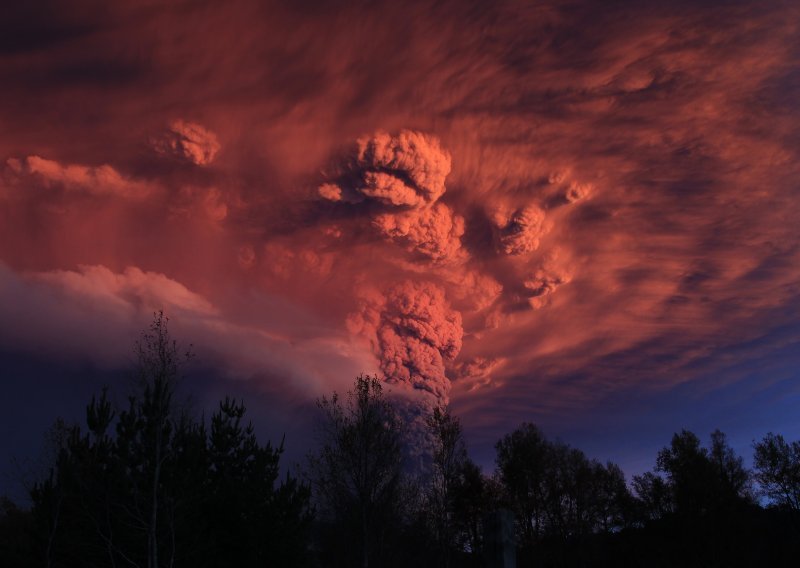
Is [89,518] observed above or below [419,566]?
below

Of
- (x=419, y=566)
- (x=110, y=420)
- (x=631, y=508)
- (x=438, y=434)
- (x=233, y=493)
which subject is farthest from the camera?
(x=631, y=508)

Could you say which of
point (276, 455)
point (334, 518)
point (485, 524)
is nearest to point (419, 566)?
point (334, 518)

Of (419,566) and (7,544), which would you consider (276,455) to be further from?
(419,566)

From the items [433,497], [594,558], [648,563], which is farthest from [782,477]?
[433,497]

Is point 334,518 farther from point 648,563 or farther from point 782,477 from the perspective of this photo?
point 782,477

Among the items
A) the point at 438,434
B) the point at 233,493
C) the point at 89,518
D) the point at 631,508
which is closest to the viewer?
the point at 89,518

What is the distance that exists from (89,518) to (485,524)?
23.5m

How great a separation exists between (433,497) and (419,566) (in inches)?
365

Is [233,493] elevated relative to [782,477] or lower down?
lower down

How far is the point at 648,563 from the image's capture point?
5741cm

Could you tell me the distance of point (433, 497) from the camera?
5241cm

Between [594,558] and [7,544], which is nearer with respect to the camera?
[7,544]

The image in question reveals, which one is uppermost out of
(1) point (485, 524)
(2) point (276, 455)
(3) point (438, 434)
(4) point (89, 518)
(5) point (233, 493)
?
(3) point (438, 434)

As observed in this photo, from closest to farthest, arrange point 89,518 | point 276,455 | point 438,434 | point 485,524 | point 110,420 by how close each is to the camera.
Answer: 1. point 485,524
2. point 89,518
3. point 110,420
4. point 276,455
5. point 438,434
